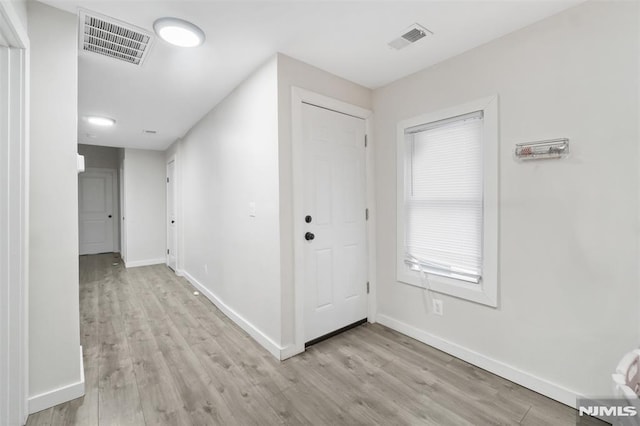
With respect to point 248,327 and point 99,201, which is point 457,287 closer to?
point 248,327

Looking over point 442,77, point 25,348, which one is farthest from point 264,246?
point 442,77

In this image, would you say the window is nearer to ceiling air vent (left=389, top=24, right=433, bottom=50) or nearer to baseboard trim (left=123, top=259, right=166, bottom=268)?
ceiling air vent (left=389, top=24, right=433, bottom=50)

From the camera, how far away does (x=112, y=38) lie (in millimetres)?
2047

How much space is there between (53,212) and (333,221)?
79.3 inches

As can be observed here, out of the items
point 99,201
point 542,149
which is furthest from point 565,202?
point 99,201

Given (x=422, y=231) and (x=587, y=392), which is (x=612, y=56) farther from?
(x=587, y=392)

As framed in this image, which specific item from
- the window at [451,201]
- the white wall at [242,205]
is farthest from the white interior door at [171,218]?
the window at [451,201]

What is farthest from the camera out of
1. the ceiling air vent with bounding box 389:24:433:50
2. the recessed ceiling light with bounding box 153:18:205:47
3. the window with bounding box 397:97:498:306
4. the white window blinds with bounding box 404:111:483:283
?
the white window blinds with bounding box 404:111:483:283

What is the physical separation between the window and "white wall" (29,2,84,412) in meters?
2.54

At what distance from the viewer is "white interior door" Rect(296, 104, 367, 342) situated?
252 cm

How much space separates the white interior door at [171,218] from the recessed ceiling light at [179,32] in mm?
3525

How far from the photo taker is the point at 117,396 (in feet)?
6.15

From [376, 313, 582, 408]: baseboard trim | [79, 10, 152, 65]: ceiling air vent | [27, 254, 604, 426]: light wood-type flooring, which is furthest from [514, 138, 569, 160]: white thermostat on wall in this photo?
[79, 10, 152, 65]: ceiling air vent

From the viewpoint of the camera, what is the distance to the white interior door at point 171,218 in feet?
17.0
